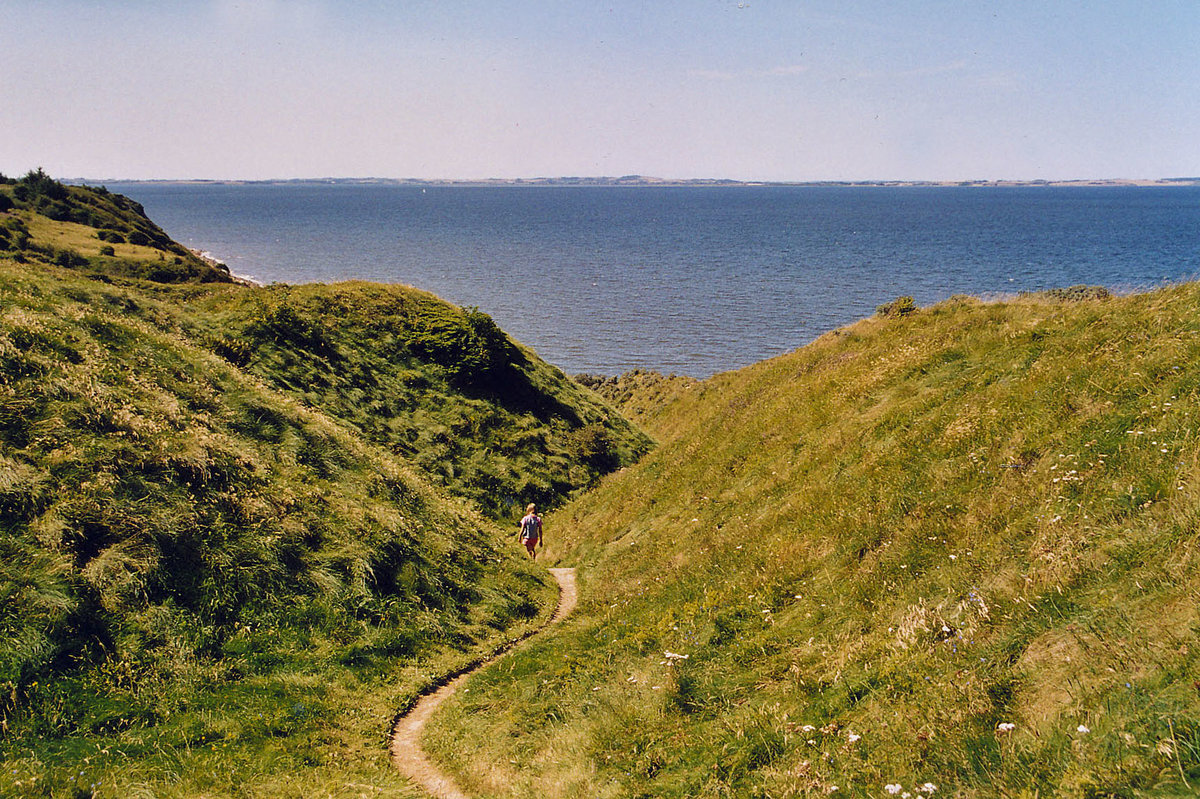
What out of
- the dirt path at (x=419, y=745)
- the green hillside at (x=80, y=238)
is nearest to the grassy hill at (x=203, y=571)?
Result: the dirt path at (x=419, y=745)

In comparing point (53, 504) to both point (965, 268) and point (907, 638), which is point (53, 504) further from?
point (965, 268)

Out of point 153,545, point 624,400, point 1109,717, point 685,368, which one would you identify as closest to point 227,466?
point 153,545

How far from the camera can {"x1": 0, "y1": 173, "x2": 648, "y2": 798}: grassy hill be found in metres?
8.57

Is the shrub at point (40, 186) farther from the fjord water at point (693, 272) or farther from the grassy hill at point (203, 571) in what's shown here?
the grassy hill at point (203, 571)

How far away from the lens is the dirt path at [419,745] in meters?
8.95

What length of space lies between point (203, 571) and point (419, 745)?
5205 millimetres

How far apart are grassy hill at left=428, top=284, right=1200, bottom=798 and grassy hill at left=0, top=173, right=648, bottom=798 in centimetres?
223

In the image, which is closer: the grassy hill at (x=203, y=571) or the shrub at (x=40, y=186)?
the grassy hill at (x=203, y=571)

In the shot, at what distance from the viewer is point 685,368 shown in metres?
63.6

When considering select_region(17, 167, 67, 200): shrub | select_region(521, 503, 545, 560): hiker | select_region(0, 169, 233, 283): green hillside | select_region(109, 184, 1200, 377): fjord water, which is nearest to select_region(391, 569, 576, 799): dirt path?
select_region(521, 503, 545, 560): hiker

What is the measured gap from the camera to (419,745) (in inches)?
393

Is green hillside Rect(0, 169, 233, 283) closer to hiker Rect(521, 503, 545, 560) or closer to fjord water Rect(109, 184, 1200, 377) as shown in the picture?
fjord water Rect(109, 184, 1200, 377)

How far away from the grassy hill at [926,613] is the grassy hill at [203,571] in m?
2.23

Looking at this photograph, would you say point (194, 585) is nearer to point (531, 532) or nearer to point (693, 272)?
point (531, 532)
